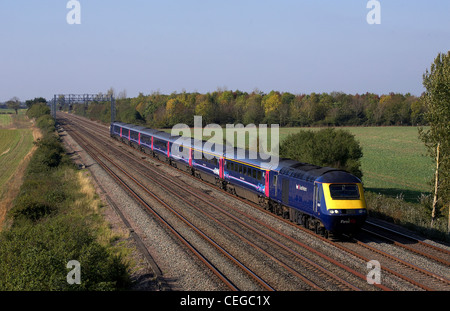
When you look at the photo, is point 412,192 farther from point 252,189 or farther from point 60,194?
point 60,194

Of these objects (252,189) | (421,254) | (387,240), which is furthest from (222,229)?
(421,254)

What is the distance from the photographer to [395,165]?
52.5 metres

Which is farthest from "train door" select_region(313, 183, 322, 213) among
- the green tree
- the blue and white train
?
the green tree

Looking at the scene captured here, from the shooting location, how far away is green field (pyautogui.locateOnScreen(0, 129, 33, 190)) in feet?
153

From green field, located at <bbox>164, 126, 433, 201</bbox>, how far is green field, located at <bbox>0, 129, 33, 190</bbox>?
26.0 m

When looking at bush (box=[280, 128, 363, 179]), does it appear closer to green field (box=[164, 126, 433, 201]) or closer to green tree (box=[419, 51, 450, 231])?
green field (box=[164, 126, 433, 201])

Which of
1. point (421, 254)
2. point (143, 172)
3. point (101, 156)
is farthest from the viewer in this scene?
point (101, 156)

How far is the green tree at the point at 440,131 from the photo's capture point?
2177cm

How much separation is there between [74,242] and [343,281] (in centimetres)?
876

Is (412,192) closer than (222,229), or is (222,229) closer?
(222,229)

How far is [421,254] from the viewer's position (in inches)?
624

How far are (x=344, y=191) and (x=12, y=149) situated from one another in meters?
62.9
